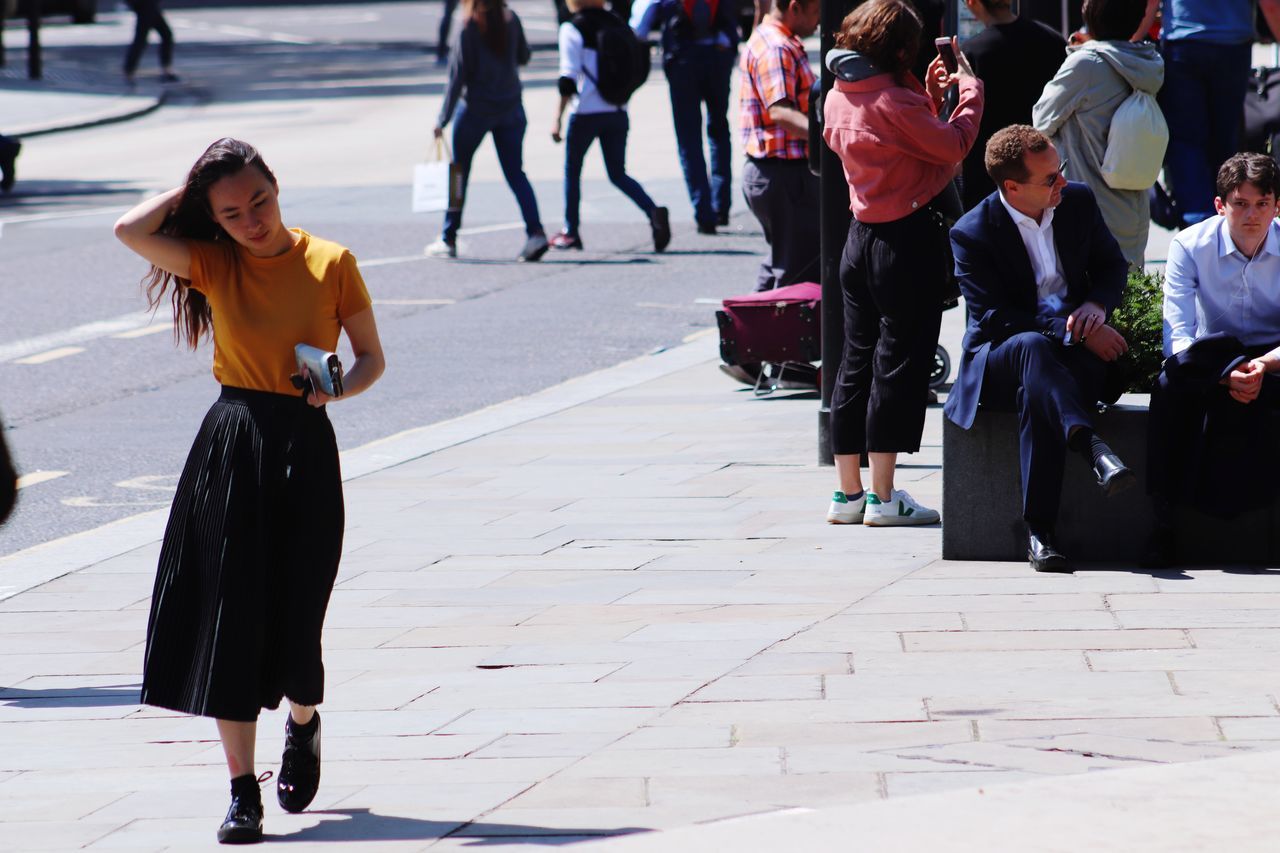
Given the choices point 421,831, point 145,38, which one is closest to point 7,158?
point 421,831

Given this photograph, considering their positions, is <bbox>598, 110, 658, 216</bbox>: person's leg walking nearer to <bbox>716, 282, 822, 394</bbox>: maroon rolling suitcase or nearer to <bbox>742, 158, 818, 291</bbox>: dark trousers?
<bbox>742, 158, 818, 291</bbox>: dark trousers

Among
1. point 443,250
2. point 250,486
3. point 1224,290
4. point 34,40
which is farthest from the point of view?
point 34,40

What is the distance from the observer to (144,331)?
12.6 metres

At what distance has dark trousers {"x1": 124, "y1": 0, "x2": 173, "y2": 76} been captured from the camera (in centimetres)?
3209

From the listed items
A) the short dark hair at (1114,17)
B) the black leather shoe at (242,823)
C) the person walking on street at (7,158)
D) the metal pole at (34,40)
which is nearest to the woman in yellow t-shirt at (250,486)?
the black leather shoe at (242,823)

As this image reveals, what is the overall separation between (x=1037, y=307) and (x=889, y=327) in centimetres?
53

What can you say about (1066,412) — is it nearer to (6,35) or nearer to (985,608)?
(985,608)

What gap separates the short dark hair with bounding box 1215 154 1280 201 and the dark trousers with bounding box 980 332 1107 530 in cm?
68

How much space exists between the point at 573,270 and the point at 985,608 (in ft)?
28.6

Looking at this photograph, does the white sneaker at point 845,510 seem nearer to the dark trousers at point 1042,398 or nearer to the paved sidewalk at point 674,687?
the paved sidewalk at point 674,687

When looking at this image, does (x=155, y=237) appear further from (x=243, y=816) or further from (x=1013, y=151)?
(x=1013, y=151)

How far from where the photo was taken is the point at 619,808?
439 centimetres

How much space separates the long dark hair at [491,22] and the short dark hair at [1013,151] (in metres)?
8.10

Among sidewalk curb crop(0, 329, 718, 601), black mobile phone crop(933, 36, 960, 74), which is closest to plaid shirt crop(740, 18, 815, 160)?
sidewalk curb crop(0, 329, 718, 601)
